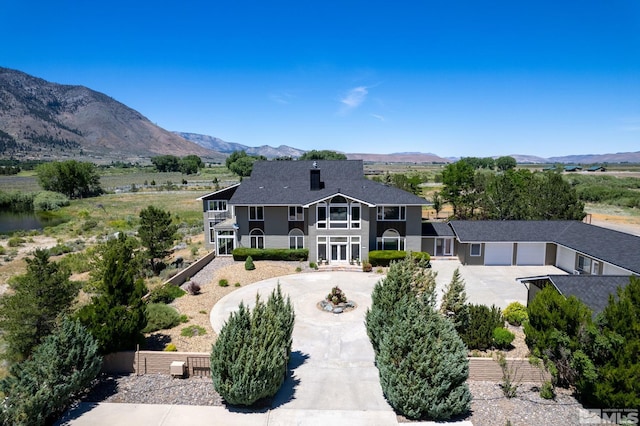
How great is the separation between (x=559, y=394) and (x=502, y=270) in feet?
58.5

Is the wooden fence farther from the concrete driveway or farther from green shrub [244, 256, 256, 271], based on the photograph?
green shrub [244, 256, 256, 271]

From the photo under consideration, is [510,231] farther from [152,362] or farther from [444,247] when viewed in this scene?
[152,362]

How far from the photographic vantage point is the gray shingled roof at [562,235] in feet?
84.7

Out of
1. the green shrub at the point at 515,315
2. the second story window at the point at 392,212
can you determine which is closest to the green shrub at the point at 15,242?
the second story window at the point at 392,212

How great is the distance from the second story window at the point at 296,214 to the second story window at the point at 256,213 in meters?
2.73

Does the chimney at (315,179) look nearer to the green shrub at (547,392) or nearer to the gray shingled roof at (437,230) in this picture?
the gray shingled roof at (437,230)

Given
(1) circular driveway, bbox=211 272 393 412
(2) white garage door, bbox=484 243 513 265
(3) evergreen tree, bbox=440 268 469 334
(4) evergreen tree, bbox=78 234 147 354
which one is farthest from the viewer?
(2) white garage door, bbox=484 243 513 265

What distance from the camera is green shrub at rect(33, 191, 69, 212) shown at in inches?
2884

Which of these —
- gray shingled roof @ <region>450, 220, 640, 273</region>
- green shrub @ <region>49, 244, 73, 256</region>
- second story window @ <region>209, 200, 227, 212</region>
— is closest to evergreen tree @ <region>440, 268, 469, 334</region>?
gray shingled roof @ <region>450, 220, 640, 273</region>

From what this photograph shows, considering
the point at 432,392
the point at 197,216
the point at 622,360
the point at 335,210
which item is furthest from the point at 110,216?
the point at 622,360

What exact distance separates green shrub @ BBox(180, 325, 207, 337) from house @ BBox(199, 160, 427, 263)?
1473 centimetres

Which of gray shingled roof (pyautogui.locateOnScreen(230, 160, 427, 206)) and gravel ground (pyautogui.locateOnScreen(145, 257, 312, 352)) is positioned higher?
gray shingled roof (pyautogui.locateOnScreen(230, 160, 427, 206))

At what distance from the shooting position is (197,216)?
59094mm

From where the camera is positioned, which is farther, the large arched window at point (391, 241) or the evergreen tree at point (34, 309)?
the large arched window at point (391, 241)
